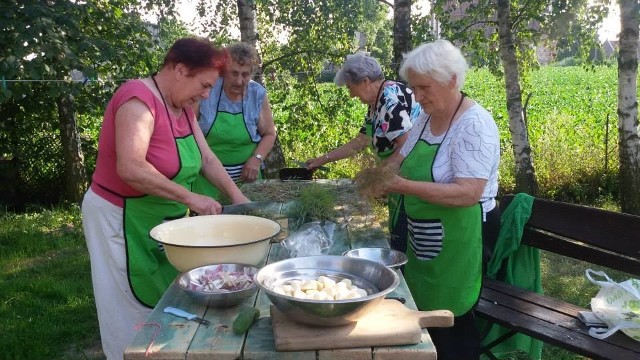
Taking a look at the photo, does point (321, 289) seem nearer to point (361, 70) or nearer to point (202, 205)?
point (202, 205)

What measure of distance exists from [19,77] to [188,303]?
412 cm

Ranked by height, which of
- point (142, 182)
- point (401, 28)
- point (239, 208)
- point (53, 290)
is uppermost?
point (401, 28)

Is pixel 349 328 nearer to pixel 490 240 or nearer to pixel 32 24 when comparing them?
pixel 490 240

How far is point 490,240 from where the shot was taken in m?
3.01

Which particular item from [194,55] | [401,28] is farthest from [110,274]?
[401,28]

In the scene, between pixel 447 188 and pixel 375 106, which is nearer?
pixel 447 188

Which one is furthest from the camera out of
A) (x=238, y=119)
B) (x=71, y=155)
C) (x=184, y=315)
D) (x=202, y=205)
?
(x=71, y=155)

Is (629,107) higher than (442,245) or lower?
higher

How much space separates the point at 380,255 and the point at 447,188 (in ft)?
1.34

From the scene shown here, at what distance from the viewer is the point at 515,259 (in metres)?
3.57

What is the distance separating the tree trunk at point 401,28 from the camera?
20.5ft

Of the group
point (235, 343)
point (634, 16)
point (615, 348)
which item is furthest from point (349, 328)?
point (634, 16)

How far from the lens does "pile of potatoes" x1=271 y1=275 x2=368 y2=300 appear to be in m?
1.63

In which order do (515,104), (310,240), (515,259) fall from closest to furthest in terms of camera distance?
(310,240) < (515,259) < (515,104)
